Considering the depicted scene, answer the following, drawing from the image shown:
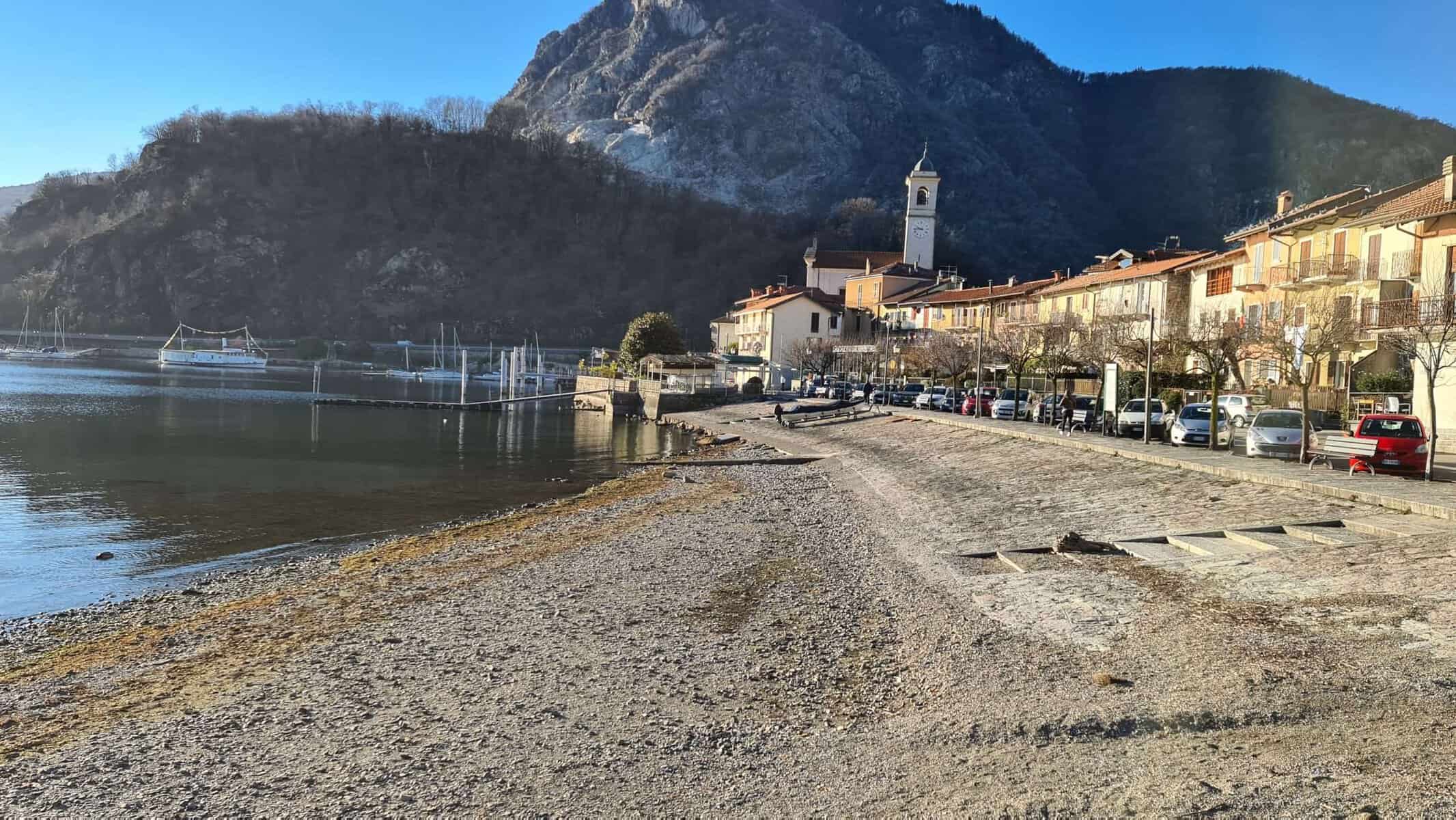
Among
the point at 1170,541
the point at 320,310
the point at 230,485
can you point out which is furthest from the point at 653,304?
the point at 1170,541

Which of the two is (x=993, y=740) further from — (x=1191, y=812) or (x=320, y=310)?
(x=320, y=310)

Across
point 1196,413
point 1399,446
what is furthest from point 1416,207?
point 1399,446

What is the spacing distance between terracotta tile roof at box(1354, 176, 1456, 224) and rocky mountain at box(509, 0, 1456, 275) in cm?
8804

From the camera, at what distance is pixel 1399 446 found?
18.3m

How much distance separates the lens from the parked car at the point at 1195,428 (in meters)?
26.0

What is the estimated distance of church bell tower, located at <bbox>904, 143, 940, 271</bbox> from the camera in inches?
4269

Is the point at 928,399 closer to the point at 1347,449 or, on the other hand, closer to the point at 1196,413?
the point at 1196,413

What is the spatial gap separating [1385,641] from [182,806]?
9.38m

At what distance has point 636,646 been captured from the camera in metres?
10.2

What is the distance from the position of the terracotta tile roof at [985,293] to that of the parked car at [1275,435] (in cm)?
4056

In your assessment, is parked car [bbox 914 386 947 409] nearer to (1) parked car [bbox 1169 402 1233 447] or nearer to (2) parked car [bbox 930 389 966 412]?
(2) parked car [bbox 930 389 966 412]

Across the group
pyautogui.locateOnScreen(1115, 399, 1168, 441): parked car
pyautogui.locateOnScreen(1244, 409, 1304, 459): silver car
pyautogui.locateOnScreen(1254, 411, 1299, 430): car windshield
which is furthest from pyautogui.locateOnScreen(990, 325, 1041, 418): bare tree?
pyautogui.locateOnScreen(1244, 409, 1304, 459): silver car

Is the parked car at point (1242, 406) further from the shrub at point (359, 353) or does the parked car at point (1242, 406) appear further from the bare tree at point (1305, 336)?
the shrub at point (359, 353)

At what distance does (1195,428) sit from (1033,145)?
515 feet
